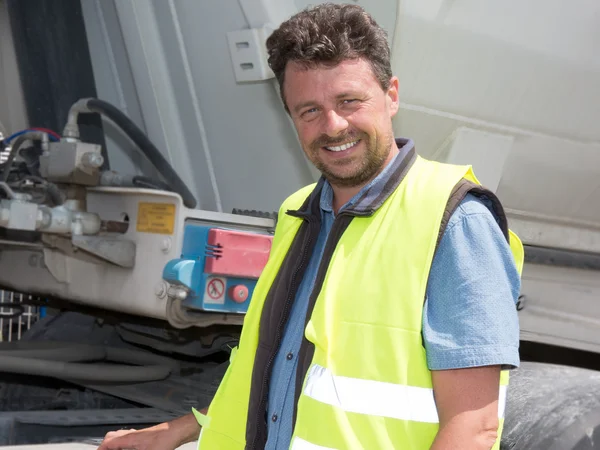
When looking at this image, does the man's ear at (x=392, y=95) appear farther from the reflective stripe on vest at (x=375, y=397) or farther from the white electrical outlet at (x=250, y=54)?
the white electrical outlet at (x=250, y=54)

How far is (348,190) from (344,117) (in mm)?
132

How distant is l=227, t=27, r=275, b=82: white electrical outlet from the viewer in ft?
7.49

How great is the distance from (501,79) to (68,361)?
1753 millimetres

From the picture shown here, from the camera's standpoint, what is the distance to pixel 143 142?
2570 mm

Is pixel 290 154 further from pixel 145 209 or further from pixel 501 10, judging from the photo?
pixel 501 10

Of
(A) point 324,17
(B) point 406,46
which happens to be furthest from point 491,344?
(B) point 406,46

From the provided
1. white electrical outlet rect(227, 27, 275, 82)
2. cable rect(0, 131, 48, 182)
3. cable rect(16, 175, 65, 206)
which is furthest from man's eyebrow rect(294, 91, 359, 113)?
cable rect(0, 131, 48, 182)

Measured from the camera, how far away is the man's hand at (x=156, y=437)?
4.83ft

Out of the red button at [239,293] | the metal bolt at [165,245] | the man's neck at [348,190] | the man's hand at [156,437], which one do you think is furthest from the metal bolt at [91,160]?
the man's neck at [348,190]

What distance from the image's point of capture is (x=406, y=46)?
2.15 meters

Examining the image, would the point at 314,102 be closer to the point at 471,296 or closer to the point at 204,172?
the point at 471,296

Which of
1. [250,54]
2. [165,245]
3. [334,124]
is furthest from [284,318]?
[250,54]

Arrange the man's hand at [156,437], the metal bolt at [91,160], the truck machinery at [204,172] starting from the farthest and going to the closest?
the metal bolt at [91,160] → the truck machinery at [204,172] → the man's hand at [156,437]

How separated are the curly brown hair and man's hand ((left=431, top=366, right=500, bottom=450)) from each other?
492 mm
